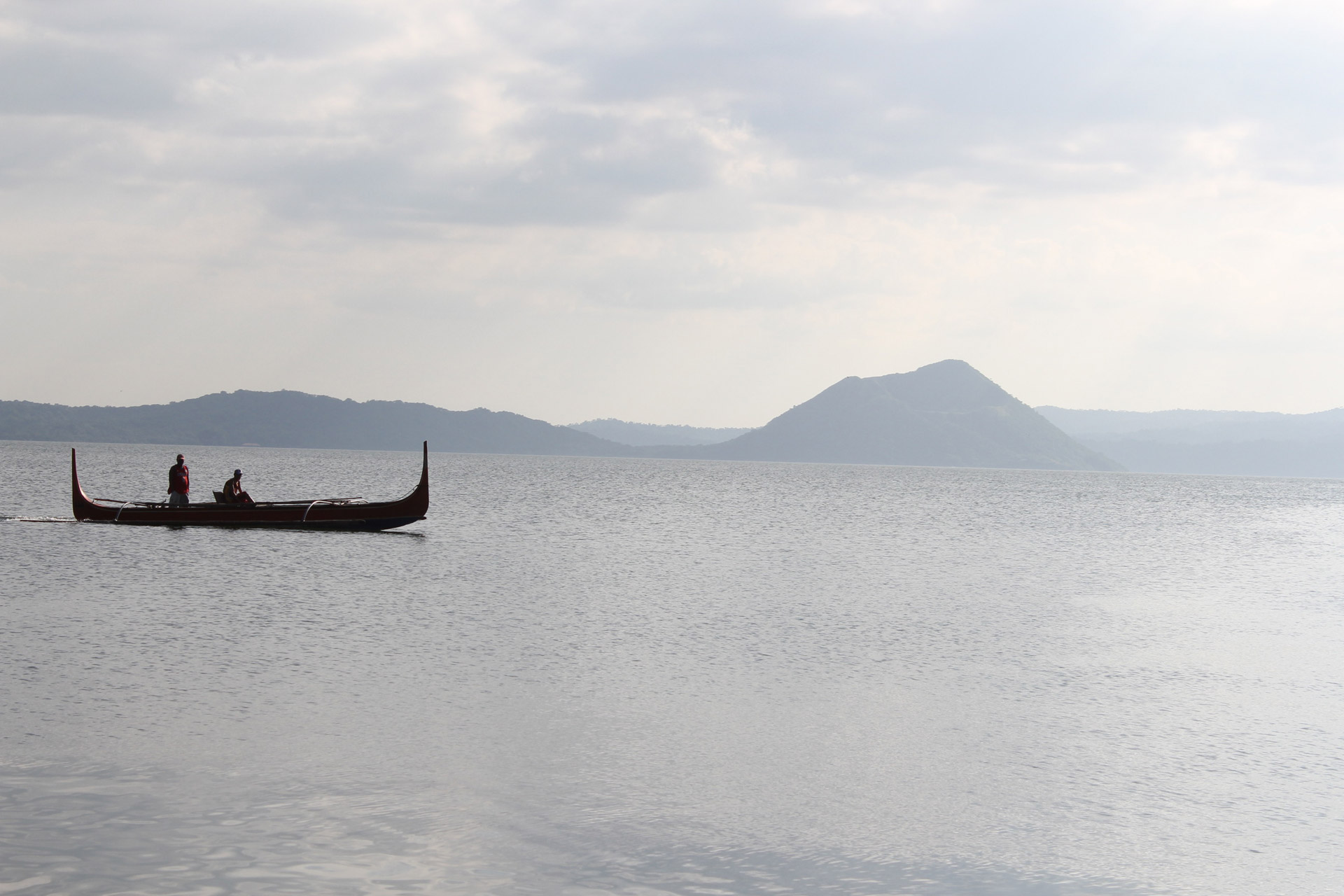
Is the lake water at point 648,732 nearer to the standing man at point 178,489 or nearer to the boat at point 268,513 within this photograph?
the boat at point 268,513

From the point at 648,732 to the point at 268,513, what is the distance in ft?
113

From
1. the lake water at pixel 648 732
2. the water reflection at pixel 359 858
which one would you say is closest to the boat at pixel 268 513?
the lake water at pixel 648 732

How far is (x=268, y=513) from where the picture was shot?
46750 mm

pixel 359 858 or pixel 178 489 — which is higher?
pixel 178 489

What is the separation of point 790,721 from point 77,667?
12194 mm

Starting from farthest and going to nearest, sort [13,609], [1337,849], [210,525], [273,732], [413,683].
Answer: [210,525] < [13,609] < [413,683] < [273,732] < [1337,849]

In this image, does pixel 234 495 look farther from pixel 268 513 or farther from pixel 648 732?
pixel 648 732

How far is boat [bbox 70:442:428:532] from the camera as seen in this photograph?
46.8m

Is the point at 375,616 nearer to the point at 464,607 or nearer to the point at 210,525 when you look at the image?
the point at 464,607

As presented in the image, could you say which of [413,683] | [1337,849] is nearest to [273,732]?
[413,683]

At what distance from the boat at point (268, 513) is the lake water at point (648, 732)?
18.4 ft

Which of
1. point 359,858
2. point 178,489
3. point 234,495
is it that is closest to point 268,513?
point 234,495

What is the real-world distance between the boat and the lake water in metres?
5.62

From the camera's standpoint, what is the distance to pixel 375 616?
27328mm
